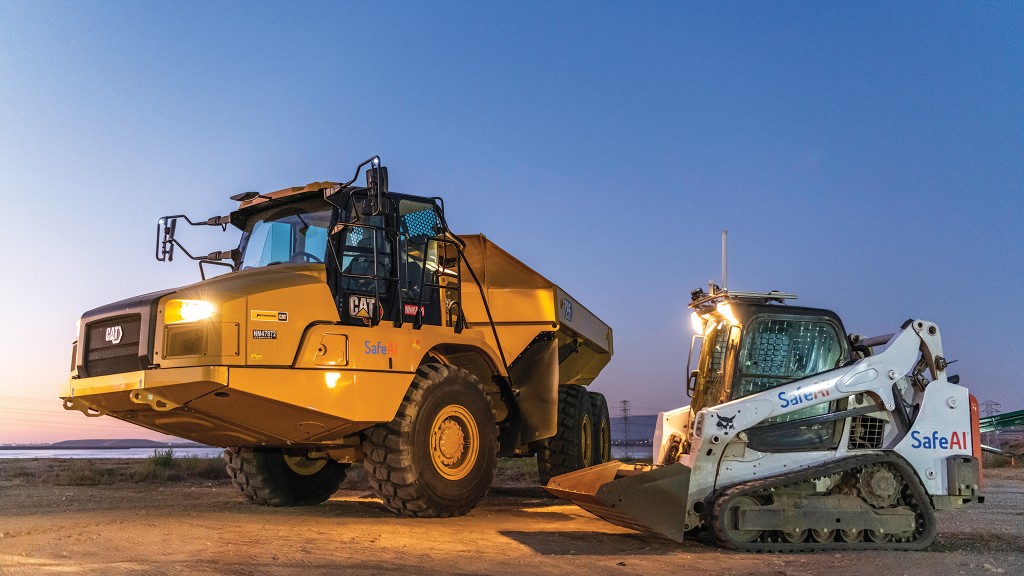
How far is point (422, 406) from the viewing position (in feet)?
29.3

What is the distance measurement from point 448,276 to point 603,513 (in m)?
3.26

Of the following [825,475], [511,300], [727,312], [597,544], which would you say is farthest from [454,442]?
[825,475]

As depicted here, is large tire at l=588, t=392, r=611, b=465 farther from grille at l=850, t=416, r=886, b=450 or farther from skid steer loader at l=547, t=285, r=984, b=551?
grille at l=850, t=416, r=886, b=450

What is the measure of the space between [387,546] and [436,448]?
2067 mm

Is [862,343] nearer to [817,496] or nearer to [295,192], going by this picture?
[817,496]

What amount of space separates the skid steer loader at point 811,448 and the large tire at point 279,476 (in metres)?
4.54

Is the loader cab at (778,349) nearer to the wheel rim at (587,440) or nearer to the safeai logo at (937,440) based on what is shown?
the safeai logo at (937,440)

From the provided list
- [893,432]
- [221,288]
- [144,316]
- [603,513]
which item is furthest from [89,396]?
[893,432]

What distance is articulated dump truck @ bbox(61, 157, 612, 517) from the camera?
7.74 meters

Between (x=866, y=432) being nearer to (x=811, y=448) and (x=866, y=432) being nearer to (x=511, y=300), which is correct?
(x=811, y=448)

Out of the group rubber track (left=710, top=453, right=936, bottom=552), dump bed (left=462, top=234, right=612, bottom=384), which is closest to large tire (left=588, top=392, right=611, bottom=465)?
dump bed (left=462, top=234, right=612, bottom=384)

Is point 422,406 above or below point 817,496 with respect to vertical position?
above

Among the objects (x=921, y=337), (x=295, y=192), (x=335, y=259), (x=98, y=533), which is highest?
(x=295, y=192)

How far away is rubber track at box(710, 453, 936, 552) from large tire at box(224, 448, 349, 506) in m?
5.76
